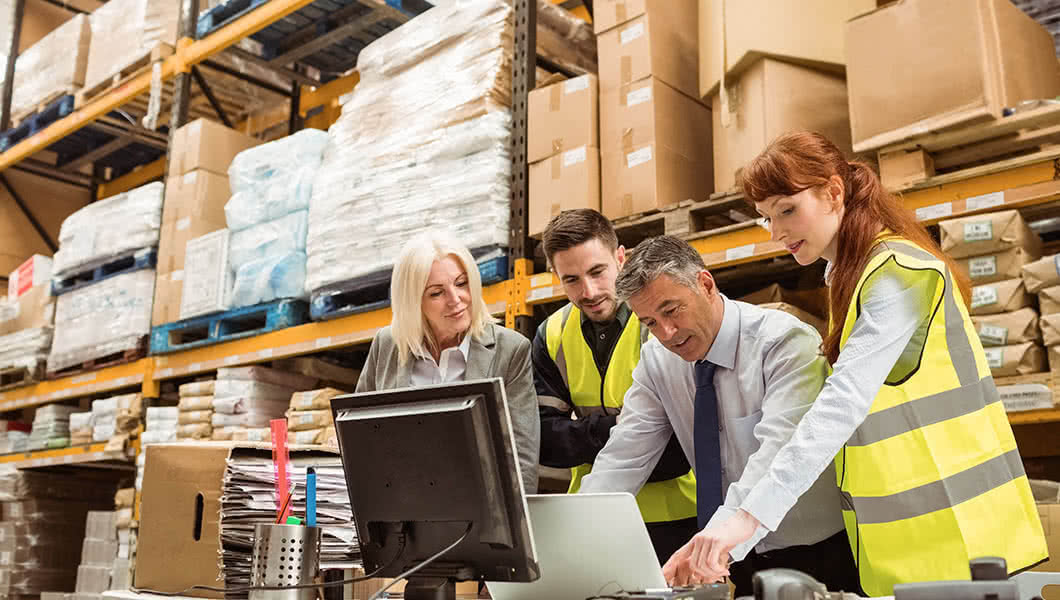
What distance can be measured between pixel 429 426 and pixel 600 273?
4.23 feet

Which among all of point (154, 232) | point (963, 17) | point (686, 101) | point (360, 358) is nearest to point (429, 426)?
point (963, 17)

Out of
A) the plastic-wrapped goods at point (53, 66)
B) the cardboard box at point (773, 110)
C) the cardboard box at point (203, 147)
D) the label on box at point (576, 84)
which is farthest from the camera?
the plastic-wrapped goods at point (53, 66)

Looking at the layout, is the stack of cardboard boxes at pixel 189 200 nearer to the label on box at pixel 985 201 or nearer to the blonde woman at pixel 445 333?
the blonde woman at pixel 445 333

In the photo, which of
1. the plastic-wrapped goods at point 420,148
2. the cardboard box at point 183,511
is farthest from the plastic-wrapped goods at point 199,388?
the cardboard box at point 183,511

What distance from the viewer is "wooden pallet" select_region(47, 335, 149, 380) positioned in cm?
576

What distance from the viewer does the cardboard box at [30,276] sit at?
21.6 ft

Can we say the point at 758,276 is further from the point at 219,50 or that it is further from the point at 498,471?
the point at 219,50

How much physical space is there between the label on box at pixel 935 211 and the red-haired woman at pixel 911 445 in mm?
1136

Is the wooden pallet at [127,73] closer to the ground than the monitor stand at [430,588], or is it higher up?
higher up

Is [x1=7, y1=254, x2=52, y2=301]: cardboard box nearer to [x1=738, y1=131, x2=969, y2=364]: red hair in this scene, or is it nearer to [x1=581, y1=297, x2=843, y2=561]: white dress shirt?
[x1=581, y1=297, x2=843, y2=561]: white dress shirt

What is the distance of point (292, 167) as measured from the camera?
4688 millimetres

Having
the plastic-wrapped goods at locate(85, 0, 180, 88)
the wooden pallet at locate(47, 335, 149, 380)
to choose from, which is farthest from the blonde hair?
the plastic-wrapped goods at locate(85, 0, 180, 88)

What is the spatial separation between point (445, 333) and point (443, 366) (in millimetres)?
91

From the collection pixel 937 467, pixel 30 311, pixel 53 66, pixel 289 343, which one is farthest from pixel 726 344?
pixel 53 66
